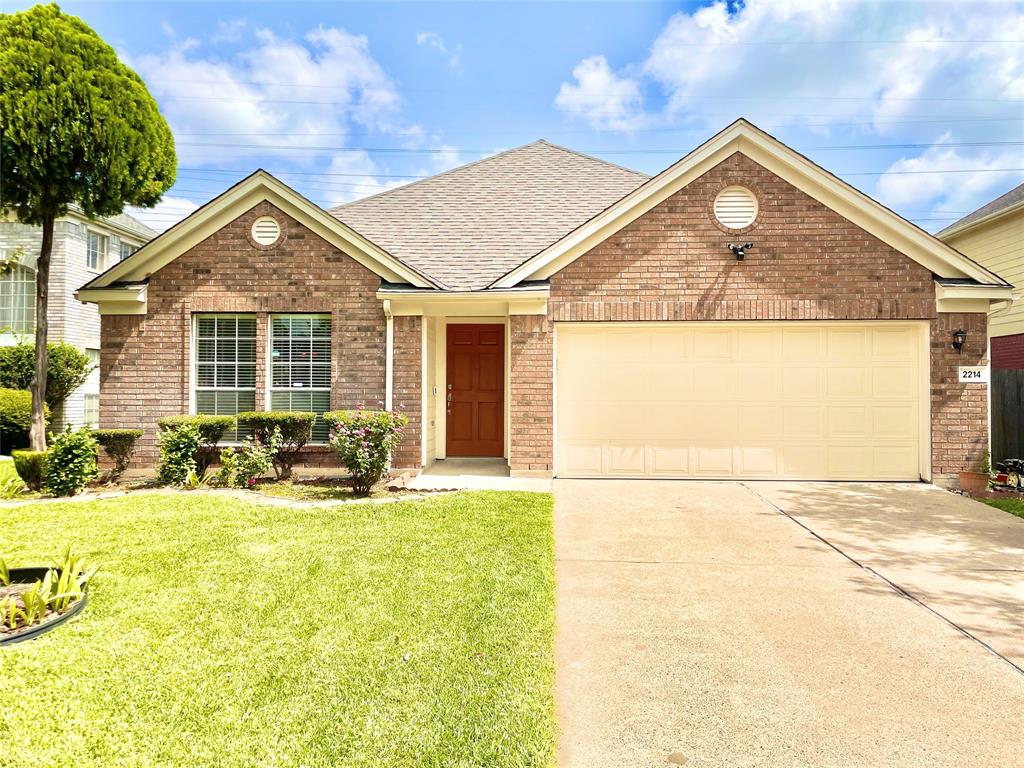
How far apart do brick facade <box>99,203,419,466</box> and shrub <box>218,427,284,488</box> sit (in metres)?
1.09

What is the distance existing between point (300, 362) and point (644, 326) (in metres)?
5.77

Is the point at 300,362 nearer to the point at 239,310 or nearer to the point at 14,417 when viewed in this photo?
the point at 239,310

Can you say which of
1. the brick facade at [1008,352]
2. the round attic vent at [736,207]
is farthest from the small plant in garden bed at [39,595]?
the brick facade at [1008,352]

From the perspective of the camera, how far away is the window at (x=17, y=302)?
1656 cm

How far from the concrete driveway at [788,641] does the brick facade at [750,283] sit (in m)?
2.54

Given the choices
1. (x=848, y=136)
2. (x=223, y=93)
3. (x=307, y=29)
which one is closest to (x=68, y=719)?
(x=307, y=29)

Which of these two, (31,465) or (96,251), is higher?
(96,251)

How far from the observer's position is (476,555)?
17.0 feet

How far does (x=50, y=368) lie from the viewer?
14.4 meters

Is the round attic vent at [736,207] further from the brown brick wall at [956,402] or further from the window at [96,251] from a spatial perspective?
the window at [96,251]

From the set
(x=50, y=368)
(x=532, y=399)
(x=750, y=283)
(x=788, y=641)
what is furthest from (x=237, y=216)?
(x=788, y=641)

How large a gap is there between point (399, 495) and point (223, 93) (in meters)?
19.9

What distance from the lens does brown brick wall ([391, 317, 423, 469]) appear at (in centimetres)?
941

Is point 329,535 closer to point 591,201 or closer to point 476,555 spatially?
point 476,555
